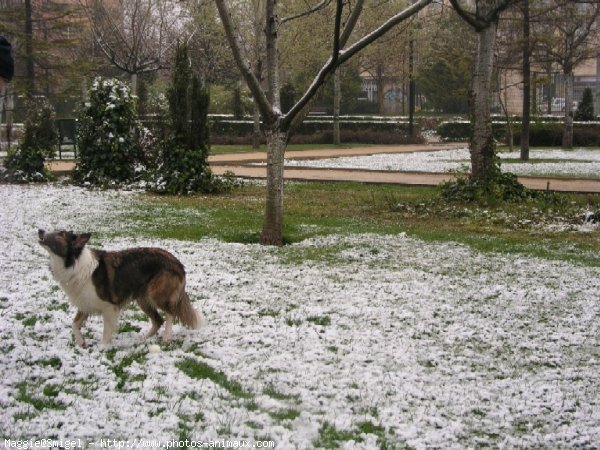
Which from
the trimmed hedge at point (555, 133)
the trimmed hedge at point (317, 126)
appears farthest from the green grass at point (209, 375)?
the trimmed hedge at point (317, 126)

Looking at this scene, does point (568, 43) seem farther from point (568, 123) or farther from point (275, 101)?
point (275, 101)

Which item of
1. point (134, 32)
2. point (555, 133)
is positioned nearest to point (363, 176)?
point (134, 32)

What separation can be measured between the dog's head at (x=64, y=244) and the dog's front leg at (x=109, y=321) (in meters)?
0.51

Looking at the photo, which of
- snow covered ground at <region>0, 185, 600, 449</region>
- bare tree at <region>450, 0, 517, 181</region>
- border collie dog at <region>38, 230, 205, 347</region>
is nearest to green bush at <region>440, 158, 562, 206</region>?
bare tree at <region>450, 0, 517, 181</region>

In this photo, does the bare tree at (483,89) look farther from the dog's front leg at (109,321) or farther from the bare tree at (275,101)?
the dog's front leg at (109,321)

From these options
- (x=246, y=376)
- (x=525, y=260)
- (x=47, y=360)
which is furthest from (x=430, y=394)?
(x=525, y=260)

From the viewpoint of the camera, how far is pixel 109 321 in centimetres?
589

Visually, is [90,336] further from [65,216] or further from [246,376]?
[65,216]

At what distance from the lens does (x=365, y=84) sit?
74688mm

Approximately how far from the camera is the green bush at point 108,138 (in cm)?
1730

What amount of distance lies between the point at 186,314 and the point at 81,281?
97 centimetres

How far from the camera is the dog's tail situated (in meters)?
6.20

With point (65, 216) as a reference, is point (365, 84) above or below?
above

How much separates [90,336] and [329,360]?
2014 millimetres
